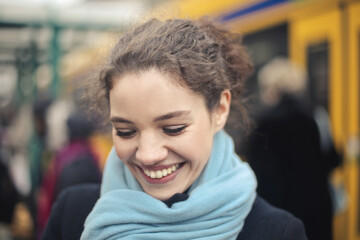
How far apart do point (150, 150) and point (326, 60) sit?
2.92 metres

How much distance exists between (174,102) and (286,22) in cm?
316

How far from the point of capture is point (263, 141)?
290cm

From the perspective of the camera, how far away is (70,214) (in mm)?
1284

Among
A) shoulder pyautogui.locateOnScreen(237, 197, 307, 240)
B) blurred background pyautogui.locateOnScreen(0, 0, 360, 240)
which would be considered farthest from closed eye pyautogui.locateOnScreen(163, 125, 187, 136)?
blurred background pyautogui.locateOnScreen(0, 0, 360, 240)

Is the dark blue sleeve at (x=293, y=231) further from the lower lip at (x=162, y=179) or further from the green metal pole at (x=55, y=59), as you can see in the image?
the green metal pole at (x=55, y=59)

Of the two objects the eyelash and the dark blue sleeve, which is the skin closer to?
the eyelash

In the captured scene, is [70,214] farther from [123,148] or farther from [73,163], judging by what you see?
[73,163]

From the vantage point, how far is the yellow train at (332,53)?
3.43 meters

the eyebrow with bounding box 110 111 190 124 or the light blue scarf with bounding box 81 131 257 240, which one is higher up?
the eyebrow with bounding box 110 111 190 124

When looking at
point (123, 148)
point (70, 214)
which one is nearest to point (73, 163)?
point (70, 214)

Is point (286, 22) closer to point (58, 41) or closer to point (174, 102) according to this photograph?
point (58, 41)

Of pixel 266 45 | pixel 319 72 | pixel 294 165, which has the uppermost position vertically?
pixel 266 45

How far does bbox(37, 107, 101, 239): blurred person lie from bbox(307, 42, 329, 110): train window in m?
1.97

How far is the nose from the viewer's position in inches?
43.7
